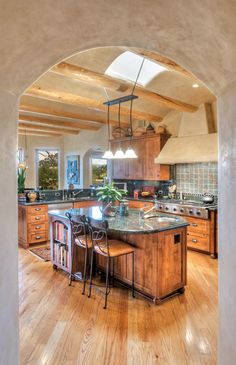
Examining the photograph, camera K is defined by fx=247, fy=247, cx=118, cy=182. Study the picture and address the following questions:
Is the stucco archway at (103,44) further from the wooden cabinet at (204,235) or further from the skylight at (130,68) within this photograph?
the wooden cabinet at (204,235)

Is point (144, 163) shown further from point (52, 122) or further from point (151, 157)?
point (52, 122)

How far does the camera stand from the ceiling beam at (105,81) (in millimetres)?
→ 3307

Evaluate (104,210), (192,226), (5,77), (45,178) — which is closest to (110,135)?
(45,178)

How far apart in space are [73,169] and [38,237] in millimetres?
4116

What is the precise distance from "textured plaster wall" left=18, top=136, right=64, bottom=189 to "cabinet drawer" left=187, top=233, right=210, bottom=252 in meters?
5.90

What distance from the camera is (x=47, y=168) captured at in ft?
30.2

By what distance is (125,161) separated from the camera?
6.73 m

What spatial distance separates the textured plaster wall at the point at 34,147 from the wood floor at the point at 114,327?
19.8 feet

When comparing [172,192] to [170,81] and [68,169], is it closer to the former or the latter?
[170,81]

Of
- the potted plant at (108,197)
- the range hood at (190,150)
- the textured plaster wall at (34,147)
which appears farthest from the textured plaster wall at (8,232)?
the textured plaster wall at (34,147)

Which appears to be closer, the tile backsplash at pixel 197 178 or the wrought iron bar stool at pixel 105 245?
the wrought iron bar stool at pixel 105 245

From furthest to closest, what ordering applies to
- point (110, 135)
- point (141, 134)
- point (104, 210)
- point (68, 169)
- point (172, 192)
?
point (68, 169)
point (110, 135)
point (141, 134)
point (172, 192)
point (104, 210)

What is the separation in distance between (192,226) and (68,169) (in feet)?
18.3

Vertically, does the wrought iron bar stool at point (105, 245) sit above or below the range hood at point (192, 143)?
below
